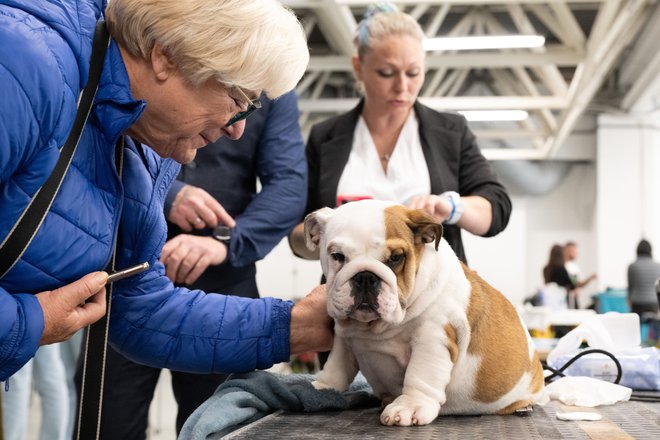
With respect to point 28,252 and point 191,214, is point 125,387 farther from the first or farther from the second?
point 28,252

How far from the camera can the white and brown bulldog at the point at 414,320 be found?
1.37 m

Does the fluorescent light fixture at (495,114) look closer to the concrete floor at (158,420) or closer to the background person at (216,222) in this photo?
the concrete floor at (158,420)

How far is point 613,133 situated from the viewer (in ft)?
43.0

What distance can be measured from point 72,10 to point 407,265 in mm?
650

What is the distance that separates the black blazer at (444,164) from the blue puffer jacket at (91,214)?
0.59 m

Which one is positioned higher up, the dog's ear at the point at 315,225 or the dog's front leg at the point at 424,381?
the dog's ear at the point at 315,225

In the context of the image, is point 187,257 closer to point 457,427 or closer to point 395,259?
point 395,259

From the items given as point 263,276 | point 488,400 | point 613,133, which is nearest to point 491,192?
point 488,400

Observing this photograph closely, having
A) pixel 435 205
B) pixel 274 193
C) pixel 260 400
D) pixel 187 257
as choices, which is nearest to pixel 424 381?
pixel 260 400

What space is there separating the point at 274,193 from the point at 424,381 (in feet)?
2.73

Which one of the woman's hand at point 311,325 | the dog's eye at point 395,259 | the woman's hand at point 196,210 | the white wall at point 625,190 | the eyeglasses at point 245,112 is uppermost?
the white wall at point 625,190

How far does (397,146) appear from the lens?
2.11m

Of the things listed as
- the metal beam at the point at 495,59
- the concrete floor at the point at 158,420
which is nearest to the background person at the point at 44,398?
the concrete floor at the point at 158,420

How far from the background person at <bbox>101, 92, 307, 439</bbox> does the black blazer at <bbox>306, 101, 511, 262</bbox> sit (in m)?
0.07
